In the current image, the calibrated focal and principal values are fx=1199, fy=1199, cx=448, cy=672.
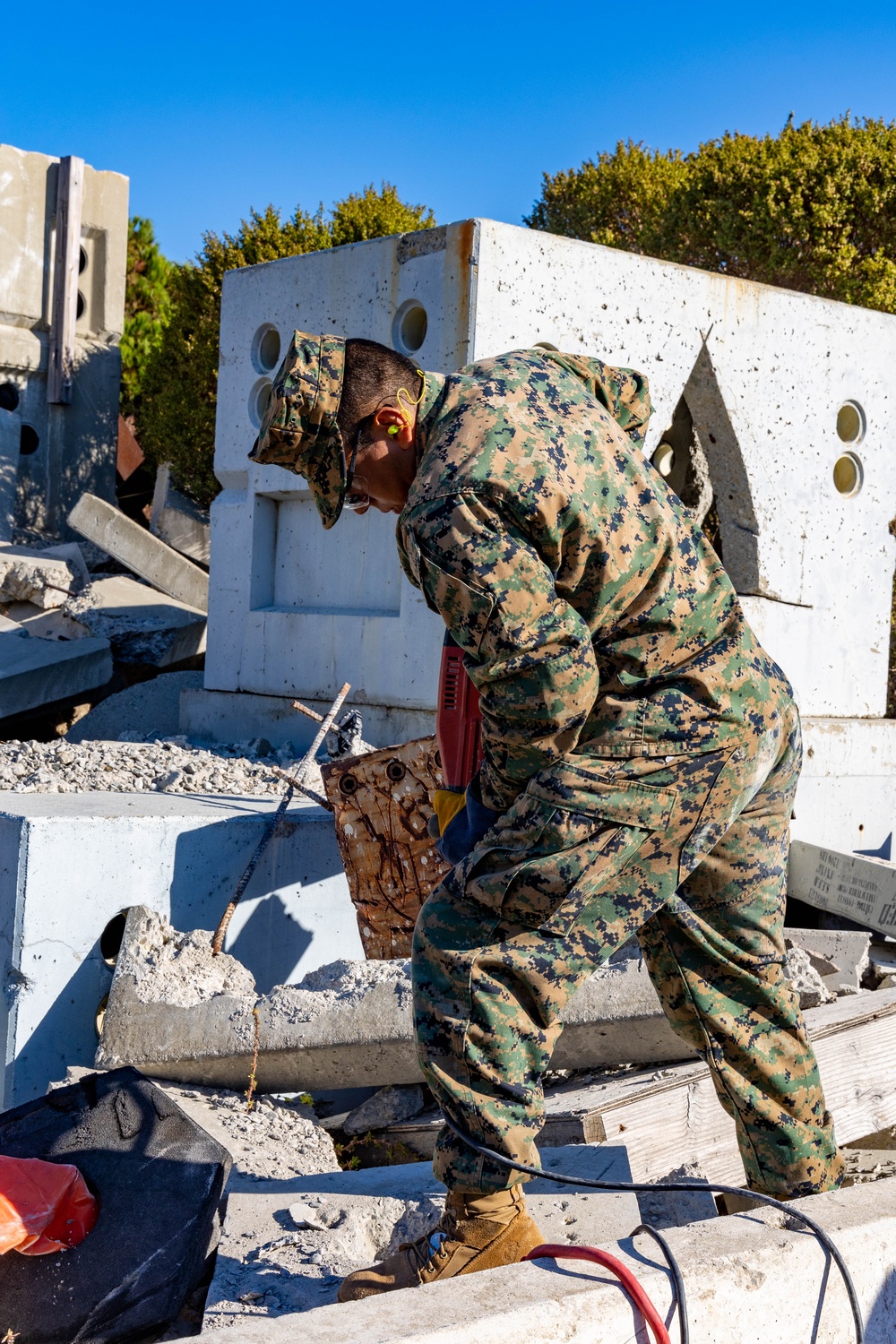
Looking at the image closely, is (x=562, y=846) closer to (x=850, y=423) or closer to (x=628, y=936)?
(x=628, y=936)

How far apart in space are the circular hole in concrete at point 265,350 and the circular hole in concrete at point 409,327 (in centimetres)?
99

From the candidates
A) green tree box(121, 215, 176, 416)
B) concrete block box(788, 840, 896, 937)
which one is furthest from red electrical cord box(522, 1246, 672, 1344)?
green tree box(121, 215, 176, 416)

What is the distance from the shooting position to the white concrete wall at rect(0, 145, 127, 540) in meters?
14.0

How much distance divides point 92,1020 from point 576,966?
2273mm

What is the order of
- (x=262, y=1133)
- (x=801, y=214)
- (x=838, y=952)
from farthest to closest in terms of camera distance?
(x=801, y=214) → (x=838, y=952) → (x=262, y=1133)

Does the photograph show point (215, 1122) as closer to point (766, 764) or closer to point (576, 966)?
point (576, 966)

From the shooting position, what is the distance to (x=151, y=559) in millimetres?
10547

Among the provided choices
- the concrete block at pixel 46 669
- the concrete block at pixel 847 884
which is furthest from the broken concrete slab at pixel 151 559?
the concrete block at pixel 847 884

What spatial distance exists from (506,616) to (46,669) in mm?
6523

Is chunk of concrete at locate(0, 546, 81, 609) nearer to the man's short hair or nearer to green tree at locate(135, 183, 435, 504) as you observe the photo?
green tree at locate(135, 183, 435, 504)

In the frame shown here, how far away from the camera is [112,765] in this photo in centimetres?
527

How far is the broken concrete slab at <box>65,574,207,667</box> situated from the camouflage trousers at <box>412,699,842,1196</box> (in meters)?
6.85

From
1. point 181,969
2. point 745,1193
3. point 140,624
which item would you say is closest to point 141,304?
point 140,624

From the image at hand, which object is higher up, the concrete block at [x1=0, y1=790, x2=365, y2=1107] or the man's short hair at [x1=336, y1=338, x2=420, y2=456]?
the man's short hair at [x1=336, y1=338, x2=420, y2=456]
